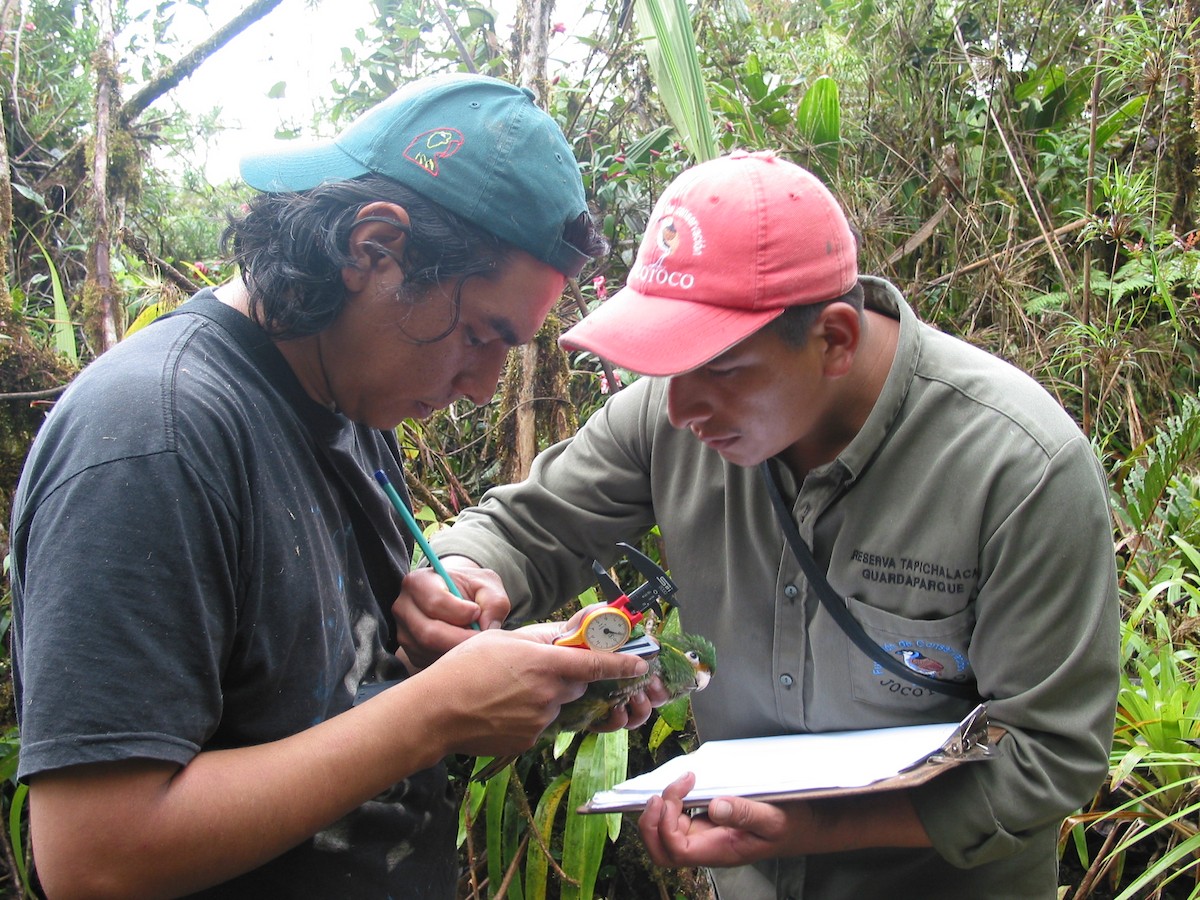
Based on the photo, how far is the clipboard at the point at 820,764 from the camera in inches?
60.5

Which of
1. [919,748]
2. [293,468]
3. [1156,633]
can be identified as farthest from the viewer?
[1156,633]

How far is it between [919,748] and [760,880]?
0.67 metres

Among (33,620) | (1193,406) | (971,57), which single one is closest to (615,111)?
(971,57)

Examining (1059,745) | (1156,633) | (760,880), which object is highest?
(1059,745)

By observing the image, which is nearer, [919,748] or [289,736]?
[289,736]

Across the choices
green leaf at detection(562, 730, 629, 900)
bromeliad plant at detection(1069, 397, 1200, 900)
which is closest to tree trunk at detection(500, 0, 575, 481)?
green leaf at detection(562, 730, 629, 900)

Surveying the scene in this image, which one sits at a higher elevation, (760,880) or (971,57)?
(971,57)

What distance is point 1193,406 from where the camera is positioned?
11.4 ft

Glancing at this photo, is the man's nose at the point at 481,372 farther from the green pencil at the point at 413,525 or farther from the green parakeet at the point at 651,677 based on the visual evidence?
the green parakeet at the point at 651,677

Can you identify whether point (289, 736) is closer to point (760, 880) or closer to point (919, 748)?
point (919, 748)

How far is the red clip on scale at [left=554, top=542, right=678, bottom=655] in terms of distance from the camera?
162 centimetres

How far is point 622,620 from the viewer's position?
5.33ft

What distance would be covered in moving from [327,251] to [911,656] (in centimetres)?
136

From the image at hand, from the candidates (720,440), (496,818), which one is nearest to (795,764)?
(720,440)
